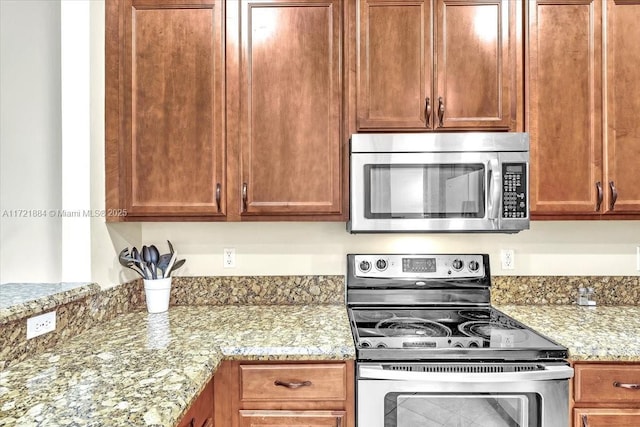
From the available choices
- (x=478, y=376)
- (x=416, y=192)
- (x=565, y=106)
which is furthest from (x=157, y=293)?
(x=565, y=106)

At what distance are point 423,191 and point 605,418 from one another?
1004 mm

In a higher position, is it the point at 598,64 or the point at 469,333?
the point at 598,64

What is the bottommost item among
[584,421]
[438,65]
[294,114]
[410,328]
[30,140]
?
[584,421]

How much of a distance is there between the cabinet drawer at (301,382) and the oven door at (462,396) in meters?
0.08

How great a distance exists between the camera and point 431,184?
1.66 m

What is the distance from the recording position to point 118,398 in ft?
3.13

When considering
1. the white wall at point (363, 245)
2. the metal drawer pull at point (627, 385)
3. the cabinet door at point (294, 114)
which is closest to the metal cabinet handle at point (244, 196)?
the cabinet door at point (294, 114)

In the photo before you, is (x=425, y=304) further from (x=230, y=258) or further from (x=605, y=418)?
(x=230, y=258)

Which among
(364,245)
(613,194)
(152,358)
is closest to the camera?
(152,358)

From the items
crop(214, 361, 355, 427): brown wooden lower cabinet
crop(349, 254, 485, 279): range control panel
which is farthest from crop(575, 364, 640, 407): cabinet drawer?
crop(214, 361, 355, 427): brown wooden lower cabinet

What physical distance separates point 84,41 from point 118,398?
1383mm

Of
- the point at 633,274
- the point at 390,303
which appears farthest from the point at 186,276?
the point at 633,274

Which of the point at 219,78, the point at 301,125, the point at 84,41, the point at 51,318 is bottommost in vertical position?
the point at 51,318

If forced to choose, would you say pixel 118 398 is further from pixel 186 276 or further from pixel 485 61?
pixel 485 61
